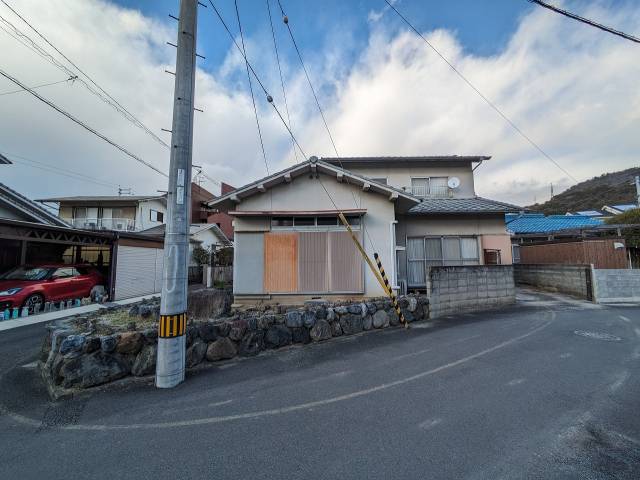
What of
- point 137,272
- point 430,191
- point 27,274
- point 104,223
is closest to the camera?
point 27,274

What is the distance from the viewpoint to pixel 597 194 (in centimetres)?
4691

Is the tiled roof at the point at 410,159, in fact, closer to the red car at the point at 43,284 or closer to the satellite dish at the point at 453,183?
the satellite dish at the point at 453,183

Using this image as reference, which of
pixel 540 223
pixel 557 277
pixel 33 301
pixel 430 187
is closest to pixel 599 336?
pixel 557 277

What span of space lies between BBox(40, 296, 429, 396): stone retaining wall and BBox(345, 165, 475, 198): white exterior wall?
9.50m

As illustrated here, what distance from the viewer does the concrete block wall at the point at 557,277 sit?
11.2 m

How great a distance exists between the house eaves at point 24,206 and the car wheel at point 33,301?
213 inches

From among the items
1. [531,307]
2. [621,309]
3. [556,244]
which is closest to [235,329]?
[531,307]

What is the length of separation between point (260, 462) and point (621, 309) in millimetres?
12901

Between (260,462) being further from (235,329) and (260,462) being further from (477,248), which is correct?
(477,248)

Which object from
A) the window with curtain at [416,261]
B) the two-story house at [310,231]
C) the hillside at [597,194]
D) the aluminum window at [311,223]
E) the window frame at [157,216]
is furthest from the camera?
the hillside at [597,194]

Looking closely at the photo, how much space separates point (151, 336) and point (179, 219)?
2.06 meters

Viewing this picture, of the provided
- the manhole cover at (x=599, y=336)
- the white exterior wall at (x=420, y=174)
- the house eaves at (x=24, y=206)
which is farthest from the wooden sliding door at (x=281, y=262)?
the house eaves at (x=24, y=206)

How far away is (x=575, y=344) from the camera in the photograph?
19.0 ft

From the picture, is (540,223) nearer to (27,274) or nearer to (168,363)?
(168,363)
